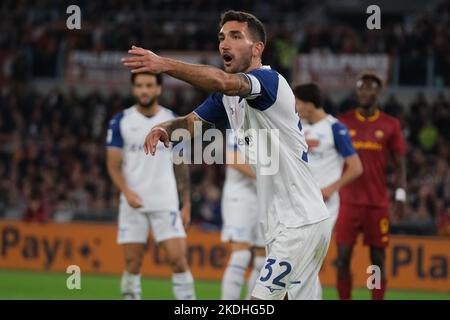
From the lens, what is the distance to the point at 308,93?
33.3 ft

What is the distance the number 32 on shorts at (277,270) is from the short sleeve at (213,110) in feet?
3.50

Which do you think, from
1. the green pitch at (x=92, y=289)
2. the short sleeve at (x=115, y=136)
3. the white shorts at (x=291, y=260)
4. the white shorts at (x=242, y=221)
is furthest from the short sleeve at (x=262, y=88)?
the green pitch at (x=92, y=289)

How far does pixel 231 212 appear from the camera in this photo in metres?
10.7

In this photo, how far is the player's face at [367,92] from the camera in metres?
10.6

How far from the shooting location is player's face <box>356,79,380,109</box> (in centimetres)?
1062

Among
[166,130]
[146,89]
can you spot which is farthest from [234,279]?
[166,130]

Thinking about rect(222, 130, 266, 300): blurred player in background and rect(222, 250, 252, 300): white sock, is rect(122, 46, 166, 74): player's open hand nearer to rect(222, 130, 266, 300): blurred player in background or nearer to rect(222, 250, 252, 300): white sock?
rect(222, 130, 266, 300): blurred player in background

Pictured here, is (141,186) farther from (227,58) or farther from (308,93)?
(227,58)

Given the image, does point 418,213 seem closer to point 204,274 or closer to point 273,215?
point 204,274

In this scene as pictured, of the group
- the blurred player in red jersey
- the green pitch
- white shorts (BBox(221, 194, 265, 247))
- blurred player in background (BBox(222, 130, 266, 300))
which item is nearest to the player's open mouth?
blurred player in background (BBox(222, 130, 266, 300))

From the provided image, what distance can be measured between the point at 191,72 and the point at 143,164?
4.57 metres

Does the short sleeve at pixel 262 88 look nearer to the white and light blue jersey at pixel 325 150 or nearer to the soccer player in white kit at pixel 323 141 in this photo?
the soccer player in white kit at pixel 323 141
